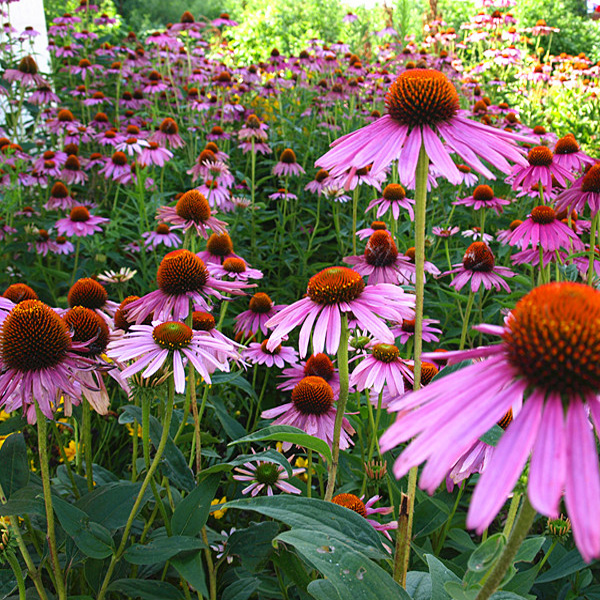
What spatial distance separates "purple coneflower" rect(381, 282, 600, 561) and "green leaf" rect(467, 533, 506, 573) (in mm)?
138

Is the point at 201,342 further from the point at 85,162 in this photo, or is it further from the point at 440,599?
the point at 85,162

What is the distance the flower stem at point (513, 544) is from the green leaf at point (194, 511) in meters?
0.65

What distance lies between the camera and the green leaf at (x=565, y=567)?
49.7 inches

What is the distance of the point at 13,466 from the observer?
122 centimetres

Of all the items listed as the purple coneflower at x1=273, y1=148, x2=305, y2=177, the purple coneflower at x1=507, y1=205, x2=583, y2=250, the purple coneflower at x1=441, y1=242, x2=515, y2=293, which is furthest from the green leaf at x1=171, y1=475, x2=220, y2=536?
the purple coneflower at x1=273, y1=148, x2=305, y2=177

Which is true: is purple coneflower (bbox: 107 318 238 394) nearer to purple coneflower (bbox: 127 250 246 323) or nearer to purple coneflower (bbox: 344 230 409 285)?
purple coneflower (bbox: 127 250 246 323)

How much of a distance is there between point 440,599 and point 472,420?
0.46 metres

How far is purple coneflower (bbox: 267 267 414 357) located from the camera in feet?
3.52

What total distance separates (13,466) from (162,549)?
0.42m

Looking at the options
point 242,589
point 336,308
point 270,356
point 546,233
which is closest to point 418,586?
point 242,589

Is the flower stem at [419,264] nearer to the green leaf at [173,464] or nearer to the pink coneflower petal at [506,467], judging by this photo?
the pink coneflower petal at [506,467]

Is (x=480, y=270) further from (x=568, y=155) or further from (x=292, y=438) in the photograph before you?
(x=292, y=438)

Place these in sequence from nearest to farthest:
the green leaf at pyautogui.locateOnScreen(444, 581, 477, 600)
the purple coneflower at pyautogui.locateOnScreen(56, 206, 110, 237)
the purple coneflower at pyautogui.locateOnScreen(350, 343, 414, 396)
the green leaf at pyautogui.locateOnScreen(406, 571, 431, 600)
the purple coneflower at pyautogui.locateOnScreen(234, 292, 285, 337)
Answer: the green leaf at pyautogui.locateOnScreen(444, 581, 477, 600) → the green leaf at pyautogui.locateOnScreen(406, 571, 431, 600) → the purple coneflower at pyautogui.locateOnScreen(350, 343, 414, 396) → the purple coneflower at pyautogui.locateOnScreen(234, 292, 285, 337) → the purple coneflower at pyautogui.locateOnScreen(56, 206, 110, 237)

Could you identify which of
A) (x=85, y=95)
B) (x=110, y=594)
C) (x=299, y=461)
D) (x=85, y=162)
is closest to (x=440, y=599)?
(x=110, y=594)
